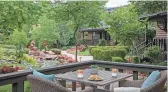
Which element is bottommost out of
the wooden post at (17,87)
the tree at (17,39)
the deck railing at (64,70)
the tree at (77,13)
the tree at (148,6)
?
the wooden post at (17,87)

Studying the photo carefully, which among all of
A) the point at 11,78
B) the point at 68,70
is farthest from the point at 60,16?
the point at 11,78

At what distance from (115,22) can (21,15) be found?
19.2 ft

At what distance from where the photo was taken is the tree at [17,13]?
25.6 ft

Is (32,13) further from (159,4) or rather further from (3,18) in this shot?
(159,4)

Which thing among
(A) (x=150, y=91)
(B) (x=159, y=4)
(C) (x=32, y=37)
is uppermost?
(B) (x=159, y=4)

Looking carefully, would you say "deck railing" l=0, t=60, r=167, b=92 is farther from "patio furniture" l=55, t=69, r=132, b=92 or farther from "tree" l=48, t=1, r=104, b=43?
"tree" l=48, t=1, r=104, b=43

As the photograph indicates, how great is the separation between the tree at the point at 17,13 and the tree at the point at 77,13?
4.37m

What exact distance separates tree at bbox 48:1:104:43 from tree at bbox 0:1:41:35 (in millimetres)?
4366

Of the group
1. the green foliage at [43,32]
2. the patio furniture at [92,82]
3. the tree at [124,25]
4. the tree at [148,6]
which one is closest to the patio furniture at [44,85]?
the patio furniture at [92,82]

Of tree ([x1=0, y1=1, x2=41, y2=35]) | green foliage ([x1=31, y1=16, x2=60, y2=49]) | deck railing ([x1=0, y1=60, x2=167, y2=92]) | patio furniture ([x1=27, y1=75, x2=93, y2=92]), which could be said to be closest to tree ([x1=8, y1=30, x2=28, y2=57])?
green foliage ([x1=31, y1=16, x2=60, y2=49])

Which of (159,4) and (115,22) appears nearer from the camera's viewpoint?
(115,22)

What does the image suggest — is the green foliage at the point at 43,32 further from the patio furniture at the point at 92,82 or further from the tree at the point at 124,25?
the patio furniture at the point at 92,82

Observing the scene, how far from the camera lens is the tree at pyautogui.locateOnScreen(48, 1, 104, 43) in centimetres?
1312

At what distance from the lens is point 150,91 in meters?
2.83
